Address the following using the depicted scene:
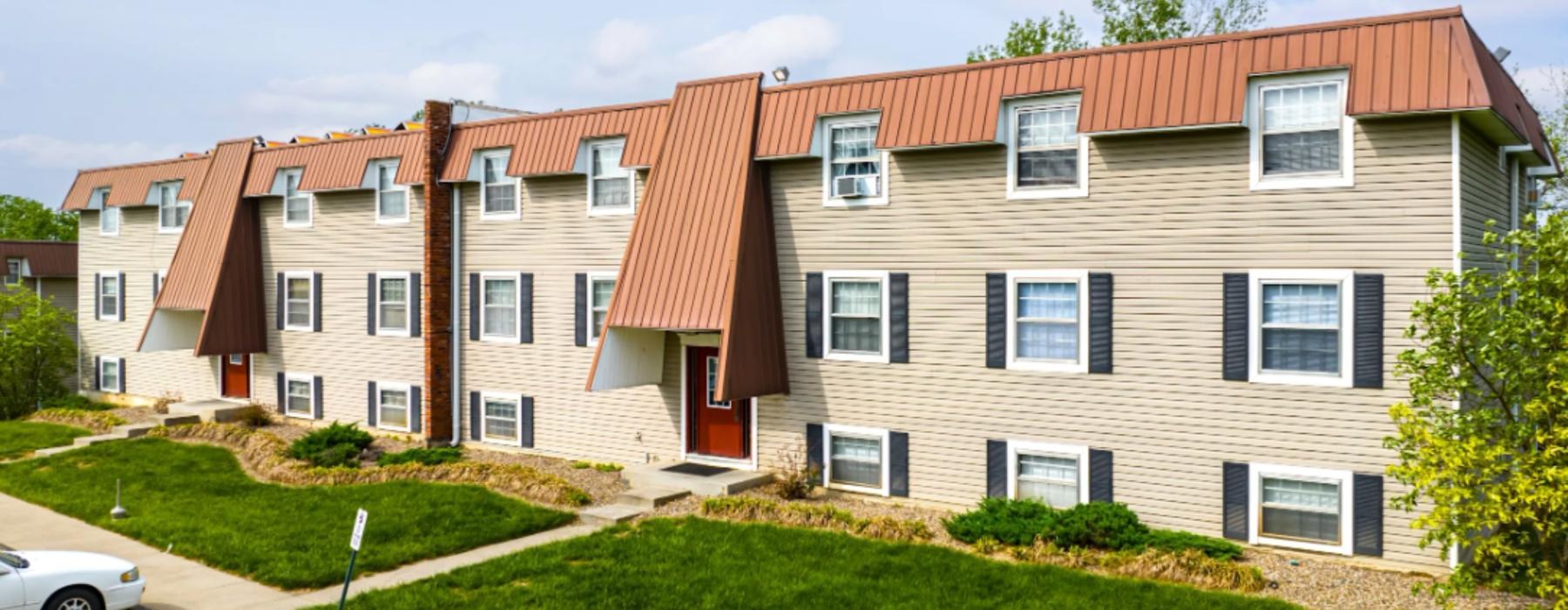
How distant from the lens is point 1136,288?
46.2ft

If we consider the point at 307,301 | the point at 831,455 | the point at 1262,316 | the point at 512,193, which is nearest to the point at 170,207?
the point at 307,301

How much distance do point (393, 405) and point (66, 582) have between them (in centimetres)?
1220

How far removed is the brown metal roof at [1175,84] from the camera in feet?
39.3

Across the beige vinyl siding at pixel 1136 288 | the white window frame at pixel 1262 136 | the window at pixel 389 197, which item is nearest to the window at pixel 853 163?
the beige vinyl siding at pixel 1136 288

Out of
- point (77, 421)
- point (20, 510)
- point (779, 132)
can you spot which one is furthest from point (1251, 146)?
point (77, 421)

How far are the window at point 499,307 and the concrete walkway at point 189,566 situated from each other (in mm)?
7106

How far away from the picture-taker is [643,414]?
1902 centimetres

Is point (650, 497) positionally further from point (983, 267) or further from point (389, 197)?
point (389, 197)

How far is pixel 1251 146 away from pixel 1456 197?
2.31 m

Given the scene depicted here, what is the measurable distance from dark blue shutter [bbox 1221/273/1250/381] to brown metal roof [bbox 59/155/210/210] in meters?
24.9

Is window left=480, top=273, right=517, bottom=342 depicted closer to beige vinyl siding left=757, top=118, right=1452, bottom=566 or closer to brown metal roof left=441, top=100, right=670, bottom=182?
brown metal roof left=441, top=100, right=670, bottom=182

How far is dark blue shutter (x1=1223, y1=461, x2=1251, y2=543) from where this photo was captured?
1328 centimetres

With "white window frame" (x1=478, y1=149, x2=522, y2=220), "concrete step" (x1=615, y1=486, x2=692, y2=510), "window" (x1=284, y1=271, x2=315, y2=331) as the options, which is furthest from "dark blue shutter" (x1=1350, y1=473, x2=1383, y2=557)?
"window" (x1=284, y1=271, x2=315, y2=331)

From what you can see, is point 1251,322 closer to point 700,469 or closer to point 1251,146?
point 1251,146
